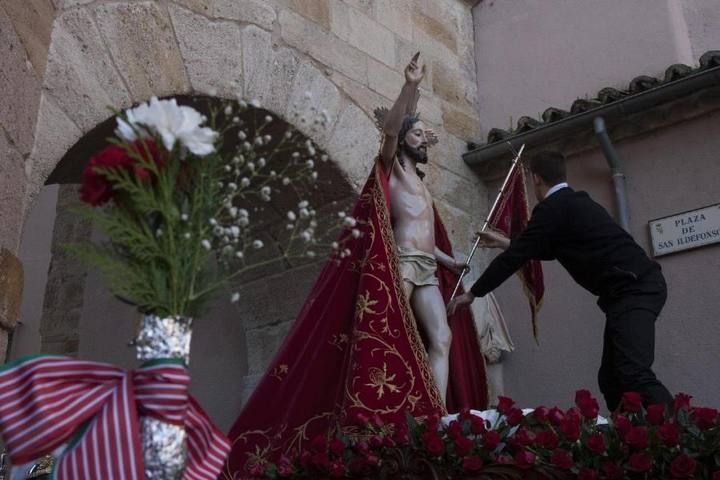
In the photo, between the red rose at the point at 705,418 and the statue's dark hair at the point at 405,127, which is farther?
the statue's dark hair at the point at 405,127

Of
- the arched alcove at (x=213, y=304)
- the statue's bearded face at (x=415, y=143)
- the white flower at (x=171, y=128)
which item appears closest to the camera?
→ the white flower at (x=171, y=128)

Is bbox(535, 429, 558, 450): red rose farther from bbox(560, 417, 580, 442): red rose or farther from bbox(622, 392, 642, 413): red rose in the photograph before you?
bbox(622, 392, 642, 413): red rose

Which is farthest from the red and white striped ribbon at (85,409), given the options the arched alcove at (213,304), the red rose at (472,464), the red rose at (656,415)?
the arched alcove at (213,304)

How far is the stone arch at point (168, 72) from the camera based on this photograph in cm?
345

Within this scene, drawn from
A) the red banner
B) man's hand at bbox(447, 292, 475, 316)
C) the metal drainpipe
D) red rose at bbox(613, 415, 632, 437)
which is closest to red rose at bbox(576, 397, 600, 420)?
red rose at bbox(613, 415, 632, 437)

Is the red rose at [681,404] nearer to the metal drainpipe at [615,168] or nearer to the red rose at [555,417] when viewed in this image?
the red rose at [555,417]

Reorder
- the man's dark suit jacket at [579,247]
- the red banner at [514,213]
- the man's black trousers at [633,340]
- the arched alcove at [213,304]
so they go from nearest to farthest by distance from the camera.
Result: the man's black trousers at [633,340]
the man's dark suit jacket at [579,247]
the red banner at [514,213]
the arched alcove at [213,304]

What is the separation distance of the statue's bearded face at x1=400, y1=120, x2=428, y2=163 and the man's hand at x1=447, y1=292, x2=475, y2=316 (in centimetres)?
70

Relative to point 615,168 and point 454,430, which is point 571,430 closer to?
point 454,430

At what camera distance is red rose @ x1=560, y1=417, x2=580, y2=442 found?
7.91ft

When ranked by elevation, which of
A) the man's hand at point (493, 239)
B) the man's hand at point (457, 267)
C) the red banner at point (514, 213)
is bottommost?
the man's hand at point (457, 267)

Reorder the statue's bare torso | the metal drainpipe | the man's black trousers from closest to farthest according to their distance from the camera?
the man's black trousers
the statue's bare torso
the metal drainpipe

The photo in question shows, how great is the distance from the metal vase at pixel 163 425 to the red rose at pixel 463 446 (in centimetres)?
115

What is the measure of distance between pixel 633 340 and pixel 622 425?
2.30ft
